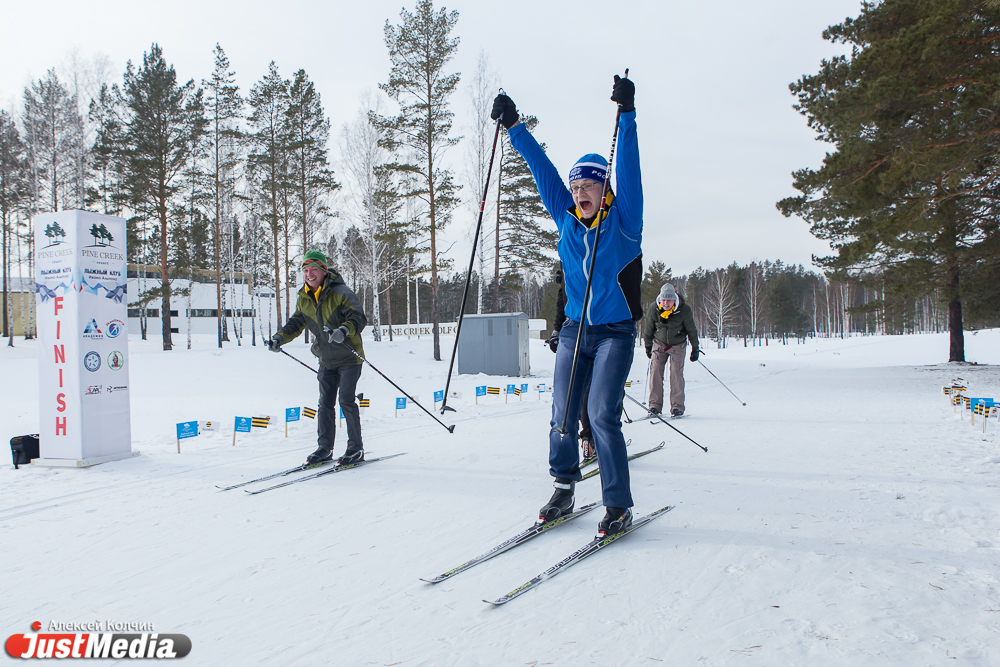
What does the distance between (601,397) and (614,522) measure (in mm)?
642

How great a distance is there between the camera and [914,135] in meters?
10.5

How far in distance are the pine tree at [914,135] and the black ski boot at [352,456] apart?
10.3 m

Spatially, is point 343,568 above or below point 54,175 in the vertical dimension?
below

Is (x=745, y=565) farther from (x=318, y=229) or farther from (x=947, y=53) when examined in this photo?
(x=318, y=229)

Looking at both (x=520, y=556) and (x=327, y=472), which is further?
(x=327, y=472)

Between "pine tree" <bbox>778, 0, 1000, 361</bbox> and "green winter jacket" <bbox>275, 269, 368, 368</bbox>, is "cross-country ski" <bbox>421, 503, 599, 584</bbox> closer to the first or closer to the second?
"green winter jacket" <bbox>275, 269, 368, 368</bbox>

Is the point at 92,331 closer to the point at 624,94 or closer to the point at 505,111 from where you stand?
the point at 505,111

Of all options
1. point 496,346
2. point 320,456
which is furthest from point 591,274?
point 496,346

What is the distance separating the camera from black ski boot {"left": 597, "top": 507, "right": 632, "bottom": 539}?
2.80 meters

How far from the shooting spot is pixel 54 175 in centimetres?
2222

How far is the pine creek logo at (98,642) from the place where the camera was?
1.88 metres

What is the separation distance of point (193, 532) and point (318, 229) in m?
24.0

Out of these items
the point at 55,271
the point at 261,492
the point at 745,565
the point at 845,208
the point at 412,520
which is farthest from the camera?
the point at 845,208

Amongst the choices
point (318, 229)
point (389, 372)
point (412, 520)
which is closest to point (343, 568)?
point (412, 520)
